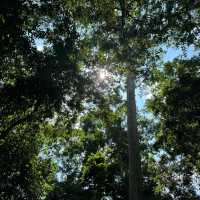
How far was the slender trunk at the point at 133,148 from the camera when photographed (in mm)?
17453

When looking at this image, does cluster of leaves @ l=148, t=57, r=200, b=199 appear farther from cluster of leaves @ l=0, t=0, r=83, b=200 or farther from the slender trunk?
cluster of leaves @ l=0, t=0, r=83, b=200

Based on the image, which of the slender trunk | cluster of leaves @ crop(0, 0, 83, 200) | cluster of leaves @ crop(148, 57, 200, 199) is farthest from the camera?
cluster of leaves @ crop(148, 57, 200, 199)

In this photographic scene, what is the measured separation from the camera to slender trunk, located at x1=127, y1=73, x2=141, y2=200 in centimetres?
1745

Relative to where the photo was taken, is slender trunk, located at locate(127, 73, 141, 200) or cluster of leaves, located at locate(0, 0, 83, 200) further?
slender trunk, located at locate(127, 73, 141, 200)

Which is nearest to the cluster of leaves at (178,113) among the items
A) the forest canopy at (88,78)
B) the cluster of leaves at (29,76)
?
the forest canopy at (88,78)

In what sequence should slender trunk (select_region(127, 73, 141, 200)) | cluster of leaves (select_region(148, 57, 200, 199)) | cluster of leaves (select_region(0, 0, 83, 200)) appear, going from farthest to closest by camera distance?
cluster of leaves (select_region(148, 57, 200, 199)) < slender trunk (select_region(127, 73, 141, 200)) < cluster of leaves (select_region(0, 0, 83, 200))

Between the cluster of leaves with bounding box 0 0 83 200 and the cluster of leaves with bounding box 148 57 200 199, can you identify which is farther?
the cluster of leaves with bounding box 148 57 200 199

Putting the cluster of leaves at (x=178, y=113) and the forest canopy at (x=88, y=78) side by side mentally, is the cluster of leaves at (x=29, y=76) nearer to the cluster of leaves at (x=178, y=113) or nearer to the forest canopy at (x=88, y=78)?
the forest canopy at (x=88, y=78)

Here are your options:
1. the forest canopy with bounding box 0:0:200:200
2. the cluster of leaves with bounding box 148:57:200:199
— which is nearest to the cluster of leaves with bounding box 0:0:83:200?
the forest canopy with bounding box 0:0:200:200

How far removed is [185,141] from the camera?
23922 millimetres

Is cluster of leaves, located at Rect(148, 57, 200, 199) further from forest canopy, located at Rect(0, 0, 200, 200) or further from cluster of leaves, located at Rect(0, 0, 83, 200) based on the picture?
cluster of leaves, located at Rect(0, 0, 83, 200)

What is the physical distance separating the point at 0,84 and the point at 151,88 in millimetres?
9600

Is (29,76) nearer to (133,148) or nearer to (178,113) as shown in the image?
(133,148)

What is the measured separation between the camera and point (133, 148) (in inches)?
745
